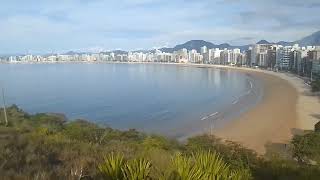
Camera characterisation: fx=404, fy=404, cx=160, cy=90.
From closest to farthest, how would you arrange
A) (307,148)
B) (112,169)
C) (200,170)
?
(200,170), (112,169), (307,148)

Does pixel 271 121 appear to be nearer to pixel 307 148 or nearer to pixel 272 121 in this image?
pixel 272 121

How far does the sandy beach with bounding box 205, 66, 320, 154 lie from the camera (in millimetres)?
25031

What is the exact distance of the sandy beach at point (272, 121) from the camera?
25.0 metres

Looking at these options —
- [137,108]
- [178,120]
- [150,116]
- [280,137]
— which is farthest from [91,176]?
[137,108]

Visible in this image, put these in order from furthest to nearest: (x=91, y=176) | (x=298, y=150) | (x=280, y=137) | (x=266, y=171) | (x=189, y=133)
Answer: (x=189, y=133) → (x=280, y=137) → (x=298, y=150) → (x=266, y=171) → (x=91, y=176)

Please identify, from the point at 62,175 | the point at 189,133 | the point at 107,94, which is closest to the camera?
the point at 62,175

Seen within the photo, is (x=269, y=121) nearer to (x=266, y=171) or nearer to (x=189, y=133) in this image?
(x=189, y=133)

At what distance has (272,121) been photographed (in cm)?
3159

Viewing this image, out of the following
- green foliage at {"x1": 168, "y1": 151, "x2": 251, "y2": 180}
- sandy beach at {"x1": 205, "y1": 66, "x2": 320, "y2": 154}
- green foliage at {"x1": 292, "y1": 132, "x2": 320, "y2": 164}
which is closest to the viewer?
green foliage at {"x1": 168, "y1": 151, "x2": 251, "y2": 180}

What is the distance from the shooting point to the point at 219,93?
54.3 m

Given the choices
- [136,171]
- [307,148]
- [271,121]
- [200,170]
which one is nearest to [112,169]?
[136,171]

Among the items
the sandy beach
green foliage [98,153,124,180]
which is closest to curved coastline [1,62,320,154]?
the sandy beach

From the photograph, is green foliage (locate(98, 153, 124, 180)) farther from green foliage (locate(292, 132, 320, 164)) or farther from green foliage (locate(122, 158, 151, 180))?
green foliage (locate(292, 132, 320, 164))

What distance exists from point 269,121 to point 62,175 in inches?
1146
